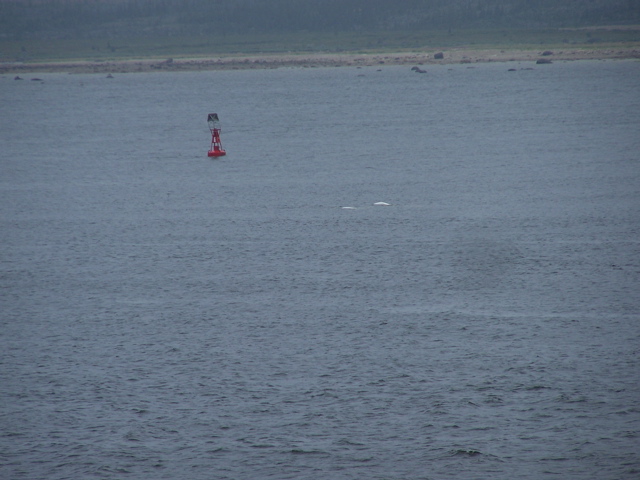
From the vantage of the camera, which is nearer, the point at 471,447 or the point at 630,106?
the point at 471,447

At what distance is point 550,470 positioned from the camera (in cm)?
2122

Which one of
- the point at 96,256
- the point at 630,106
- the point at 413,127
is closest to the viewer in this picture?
the point at 96,256

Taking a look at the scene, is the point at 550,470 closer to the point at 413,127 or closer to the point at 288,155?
the point at 288,155

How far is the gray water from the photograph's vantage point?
22594 millimetres

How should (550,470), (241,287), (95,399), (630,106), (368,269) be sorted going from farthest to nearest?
(630,106)
(368,269)
(241,287)
(95,399)
(550,470)

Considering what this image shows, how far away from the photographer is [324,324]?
32375 mm

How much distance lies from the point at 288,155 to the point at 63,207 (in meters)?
32.8

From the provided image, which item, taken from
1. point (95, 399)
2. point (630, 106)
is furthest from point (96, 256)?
point (630, 106)

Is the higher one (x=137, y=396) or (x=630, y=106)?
(x=630, y=106)

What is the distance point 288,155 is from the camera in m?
87.8

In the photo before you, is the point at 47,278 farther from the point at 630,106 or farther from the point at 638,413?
the point at 630,106

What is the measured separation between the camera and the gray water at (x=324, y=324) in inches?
890

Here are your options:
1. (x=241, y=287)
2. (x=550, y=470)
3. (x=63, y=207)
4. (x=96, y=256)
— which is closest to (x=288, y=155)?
(x=63, y=207)

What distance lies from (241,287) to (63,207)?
2640 cm
